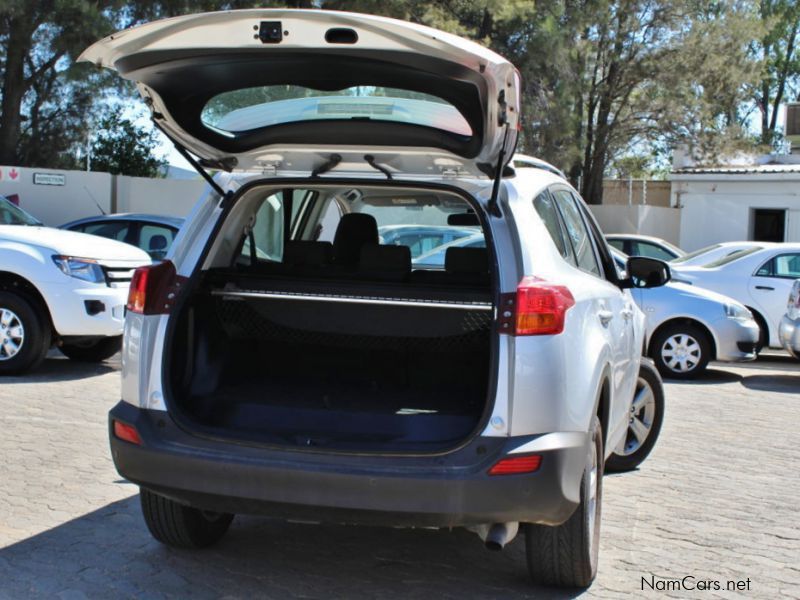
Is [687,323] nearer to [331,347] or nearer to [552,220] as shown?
[552,220]

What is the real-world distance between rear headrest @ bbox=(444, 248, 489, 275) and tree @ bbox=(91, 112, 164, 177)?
20918 millimetres

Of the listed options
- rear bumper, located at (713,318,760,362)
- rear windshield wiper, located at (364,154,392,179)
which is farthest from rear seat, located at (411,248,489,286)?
rear bumper, located at (713,318,760,362)

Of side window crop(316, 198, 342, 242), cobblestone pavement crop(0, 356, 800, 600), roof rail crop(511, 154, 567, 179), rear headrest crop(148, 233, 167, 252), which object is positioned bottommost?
cobblestone pavement crop(0, 356, 800, 600)

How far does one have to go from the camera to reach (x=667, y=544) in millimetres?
5086

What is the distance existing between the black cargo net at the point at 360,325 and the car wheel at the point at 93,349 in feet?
19.2

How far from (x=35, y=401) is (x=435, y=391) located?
4781 mm

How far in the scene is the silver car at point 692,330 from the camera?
36.2 ft

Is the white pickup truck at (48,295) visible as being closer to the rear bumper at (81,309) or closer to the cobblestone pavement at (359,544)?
the rear bumper at (81,309)

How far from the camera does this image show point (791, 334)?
35.9ft

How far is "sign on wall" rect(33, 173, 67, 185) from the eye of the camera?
20641 millimetres

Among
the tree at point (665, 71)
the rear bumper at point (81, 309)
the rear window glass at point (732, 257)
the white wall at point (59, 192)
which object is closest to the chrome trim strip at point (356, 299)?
the rear bumper at point (81, 309)

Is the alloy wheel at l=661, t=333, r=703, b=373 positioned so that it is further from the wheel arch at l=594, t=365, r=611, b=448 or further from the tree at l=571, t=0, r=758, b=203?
the tree at l=571, t=0, r=758, b=203

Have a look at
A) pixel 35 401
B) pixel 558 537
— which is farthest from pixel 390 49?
pixel 35 401

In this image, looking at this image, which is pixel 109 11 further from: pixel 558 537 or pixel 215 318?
pixel 558 537
